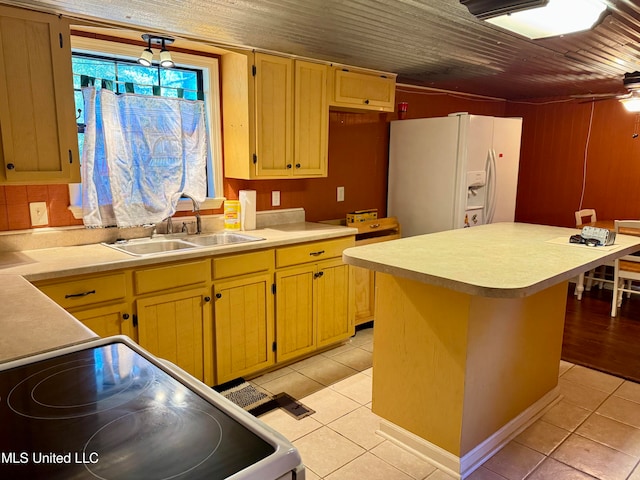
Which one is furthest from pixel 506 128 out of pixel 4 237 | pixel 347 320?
pixel 4 237

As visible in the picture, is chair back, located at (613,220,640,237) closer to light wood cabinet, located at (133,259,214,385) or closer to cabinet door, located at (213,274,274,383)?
cabinet door, located at (213,274,274,383)

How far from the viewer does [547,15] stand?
1.87 metres

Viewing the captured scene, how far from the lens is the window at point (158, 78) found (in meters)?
2.72

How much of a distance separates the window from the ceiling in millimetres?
267

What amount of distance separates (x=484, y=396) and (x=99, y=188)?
244 cm

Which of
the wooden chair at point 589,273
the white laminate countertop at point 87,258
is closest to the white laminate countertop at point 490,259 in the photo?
the white laminate countertop at point 87,258

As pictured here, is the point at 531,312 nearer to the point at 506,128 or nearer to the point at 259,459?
the point at 259,459

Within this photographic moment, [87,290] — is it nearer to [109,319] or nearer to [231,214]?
[109,319]

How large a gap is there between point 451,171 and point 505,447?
2.39 m

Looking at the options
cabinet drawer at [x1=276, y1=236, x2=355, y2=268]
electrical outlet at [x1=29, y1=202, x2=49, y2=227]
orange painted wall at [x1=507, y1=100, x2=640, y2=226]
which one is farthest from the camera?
orange painted wall at [x1=507, y1=100, x2=640, y2=226]

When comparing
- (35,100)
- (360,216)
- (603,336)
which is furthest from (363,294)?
(35,100)

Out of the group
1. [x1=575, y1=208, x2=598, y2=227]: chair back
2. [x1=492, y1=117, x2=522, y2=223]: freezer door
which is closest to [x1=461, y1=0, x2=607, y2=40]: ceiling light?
[x1=492, y1=117, x2=522, y2=223]: freezer door

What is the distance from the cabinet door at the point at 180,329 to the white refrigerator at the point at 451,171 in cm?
236

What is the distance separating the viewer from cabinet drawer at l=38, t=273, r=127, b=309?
2.15 m
